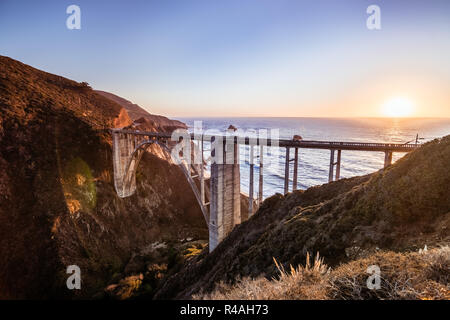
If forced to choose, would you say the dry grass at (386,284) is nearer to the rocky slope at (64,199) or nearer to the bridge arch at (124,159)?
the rocky slope at (64,199)

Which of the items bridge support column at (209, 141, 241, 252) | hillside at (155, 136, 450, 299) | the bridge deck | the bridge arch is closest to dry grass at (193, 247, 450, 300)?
hillside at (155, 136, 450, 299)

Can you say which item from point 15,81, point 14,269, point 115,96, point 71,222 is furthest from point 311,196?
point 115,96

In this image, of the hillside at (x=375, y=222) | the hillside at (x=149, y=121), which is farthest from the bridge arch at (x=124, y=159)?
the hillside at (x=375, y=222)

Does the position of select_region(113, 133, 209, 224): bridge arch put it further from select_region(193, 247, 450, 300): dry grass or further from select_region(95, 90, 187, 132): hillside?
select_region(193, 247, 450, 300): dry grass

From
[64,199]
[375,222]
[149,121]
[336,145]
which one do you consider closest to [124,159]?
[64,199]

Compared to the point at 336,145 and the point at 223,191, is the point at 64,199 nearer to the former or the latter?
the point at 223,191
